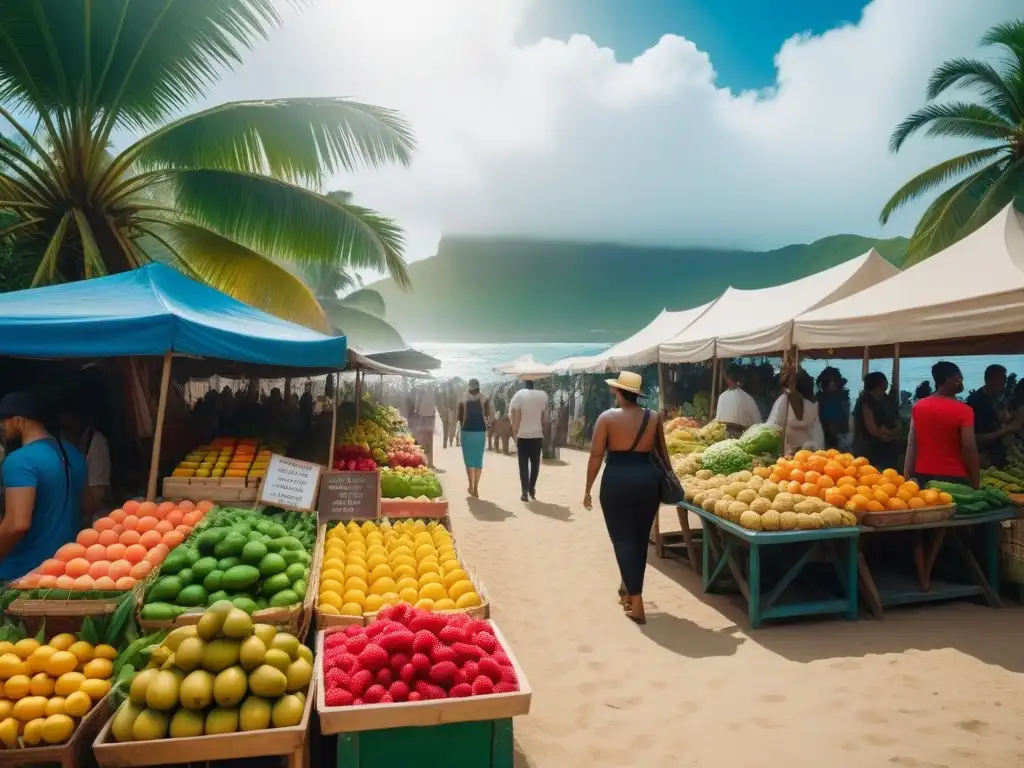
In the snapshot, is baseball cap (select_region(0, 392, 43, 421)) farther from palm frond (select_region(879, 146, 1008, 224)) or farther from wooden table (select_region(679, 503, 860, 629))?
palm frond (select_region(879, 146, 1008, 224))

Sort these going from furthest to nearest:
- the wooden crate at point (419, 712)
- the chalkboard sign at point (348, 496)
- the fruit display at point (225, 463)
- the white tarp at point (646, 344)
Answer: the white tarp at point (646, 344)
the fruit display at point (225, 463)
the chalkboard sign at point (348, 496)
the wooden crate at point (419, 712)

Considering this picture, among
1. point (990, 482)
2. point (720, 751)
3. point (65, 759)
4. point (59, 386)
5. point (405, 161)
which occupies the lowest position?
point (720, 751)

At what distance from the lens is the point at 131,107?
7391mm

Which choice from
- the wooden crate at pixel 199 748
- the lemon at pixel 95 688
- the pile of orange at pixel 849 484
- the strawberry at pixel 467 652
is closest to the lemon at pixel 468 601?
the strawberry at pixel 467 652

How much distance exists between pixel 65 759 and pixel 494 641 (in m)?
1.61

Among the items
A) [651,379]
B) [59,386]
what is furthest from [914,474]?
[651,379]

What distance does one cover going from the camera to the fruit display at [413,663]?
7.64 ft

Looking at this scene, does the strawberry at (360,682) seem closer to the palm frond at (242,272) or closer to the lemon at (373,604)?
the lemon at (373,604)

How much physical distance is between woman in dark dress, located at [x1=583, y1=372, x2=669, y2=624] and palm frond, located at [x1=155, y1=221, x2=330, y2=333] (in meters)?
5.52

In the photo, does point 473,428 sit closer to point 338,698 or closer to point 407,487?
point 407,487

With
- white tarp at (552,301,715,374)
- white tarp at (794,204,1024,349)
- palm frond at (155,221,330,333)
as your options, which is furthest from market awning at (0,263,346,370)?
white tarp at (552,301,715,374)

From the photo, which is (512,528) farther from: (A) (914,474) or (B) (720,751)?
(B) (720,751)

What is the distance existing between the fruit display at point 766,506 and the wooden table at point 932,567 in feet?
1.00

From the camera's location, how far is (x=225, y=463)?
527 centimetres
